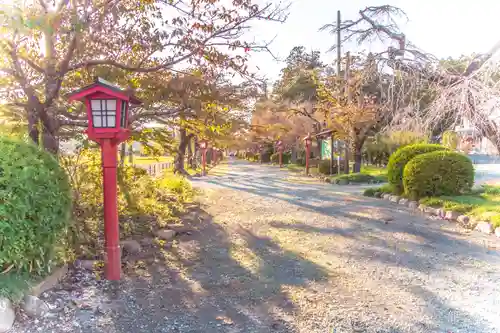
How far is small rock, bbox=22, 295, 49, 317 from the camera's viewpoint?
316cm

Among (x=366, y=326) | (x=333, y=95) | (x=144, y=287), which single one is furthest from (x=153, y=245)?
(x=333, y=95)

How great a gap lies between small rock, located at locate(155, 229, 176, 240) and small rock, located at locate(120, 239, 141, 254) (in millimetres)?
873

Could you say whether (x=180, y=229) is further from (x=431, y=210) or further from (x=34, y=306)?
(x=431, y=210)

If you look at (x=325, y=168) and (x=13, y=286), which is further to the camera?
(x=325, y=168)

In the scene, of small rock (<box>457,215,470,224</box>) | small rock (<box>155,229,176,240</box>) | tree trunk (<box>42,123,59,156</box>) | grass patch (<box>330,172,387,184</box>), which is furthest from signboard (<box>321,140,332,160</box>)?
tree trunk (<box>42,123,59,156</box>)

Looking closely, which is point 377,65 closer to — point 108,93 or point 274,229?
point 274,229

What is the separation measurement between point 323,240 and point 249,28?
360 cm

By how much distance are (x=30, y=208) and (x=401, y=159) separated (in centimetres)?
997

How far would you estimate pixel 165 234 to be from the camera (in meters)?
6.51

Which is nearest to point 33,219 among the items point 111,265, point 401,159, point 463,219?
point 111,265

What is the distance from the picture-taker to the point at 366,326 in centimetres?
322

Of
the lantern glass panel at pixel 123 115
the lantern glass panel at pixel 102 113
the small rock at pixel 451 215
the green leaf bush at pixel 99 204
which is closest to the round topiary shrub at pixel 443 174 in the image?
the small rock at pixel 451 215

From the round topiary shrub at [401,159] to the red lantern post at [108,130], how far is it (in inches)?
343

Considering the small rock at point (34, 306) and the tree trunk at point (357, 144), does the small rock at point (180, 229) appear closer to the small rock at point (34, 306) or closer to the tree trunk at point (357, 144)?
the small rock at point (34, 306)
